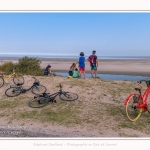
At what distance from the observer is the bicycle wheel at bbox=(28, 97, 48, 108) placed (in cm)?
813

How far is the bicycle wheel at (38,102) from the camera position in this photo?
8.13 metres

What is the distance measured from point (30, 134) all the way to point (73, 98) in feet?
11.1

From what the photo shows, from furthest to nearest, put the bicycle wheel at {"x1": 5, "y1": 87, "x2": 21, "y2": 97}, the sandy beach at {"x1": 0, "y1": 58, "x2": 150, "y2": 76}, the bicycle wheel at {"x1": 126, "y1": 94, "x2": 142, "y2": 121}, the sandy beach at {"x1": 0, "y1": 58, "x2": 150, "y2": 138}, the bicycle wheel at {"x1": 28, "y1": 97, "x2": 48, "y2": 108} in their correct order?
the sandy beach at {"x1": 0, "y1": 58, "x2": 150, "y2": 76}, the bicycle wheel at {"x1": 5, "y1": 87, "x2": 21, "y2": 97}, the bicycle wheel at {"x1": 28, "y1": 97, "x2": 48, "y2": 108}, the bicycle wheel at {"x1": 126, "y1": 94, "x2": 142, "y2": 121}, the sandy beach at {"x1": 0, "y1": 58, "x2": 150, "y2": 138}

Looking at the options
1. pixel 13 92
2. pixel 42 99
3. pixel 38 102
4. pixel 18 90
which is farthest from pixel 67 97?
pixel 13 92

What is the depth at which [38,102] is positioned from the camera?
8227 mm

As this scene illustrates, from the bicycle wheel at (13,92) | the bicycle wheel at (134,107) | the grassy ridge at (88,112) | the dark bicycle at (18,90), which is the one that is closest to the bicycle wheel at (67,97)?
the grassy ridge at (88,112)

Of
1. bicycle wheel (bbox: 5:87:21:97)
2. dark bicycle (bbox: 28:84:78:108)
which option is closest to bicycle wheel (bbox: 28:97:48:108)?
dark bicycle (bbox: 28:84:78:108)

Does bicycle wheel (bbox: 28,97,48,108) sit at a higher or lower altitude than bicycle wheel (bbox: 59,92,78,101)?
lower

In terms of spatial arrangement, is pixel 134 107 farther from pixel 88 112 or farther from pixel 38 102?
pixel 38 102

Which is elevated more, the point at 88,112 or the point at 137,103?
the point at 137,103

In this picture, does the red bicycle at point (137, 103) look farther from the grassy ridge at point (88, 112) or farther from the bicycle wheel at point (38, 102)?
the bicycle wheel at point (38, 102)

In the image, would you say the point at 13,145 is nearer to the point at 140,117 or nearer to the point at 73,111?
the point at 73,111

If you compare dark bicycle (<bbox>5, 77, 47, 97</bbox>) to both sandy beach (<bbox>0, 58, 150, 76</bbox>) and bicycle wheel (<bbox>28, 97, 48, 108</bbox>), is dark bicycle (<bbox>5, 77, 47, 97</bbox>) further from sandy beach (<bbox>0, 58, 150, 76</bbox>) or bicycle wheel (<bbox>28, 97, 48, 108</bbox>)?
sandy beach (<bbox>0, 58, 150, 76</bbox>)

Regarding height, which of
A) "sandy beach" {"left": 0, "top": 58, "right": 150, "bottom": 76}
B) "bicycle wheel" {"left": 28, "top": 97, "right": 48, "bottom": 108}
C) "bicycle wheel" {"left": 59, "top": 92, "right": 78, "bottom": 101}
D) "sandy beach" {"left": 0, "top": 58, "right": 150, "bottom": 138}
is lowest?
"sandy beach" {"left": 0, "top": 58, "right": 150, "bottom": 138}
